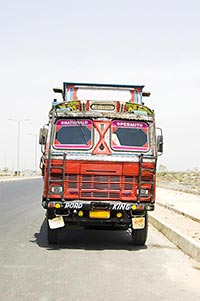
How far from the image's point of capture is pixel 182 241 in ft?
32.5

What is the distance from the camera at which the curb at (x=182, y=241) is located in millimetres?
8770

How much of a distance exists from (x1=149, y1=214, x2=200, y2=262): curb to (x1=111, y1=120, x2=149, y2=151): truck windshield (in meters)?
2.18

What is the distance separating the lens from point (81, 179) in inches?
376

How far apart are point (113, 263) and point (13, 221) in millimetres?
7012

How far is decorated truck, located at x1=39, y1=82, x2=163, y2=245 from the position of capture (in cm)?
945

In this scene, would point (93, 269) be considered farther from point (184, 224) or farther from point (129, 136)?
point (184, 224)

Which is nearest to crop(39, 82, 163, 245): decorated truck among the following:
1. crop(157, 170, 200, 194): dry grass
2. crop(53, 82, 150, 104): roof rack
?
crop(53, 82, 150, 104): roof rack

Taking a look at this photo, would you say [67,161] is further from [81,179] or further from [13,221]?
[13,221]

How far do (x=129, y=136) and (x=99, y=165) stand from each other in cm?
108

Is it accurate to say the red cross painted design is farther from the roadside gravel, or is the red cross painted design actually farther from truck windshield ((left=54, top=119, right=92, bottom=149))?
the roadside gravel

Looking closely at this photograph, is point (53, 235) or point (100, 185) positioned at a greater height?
point (100, 185)

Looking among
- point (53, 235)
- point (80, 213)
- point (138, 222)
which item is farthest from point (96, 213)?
point (53, 235)

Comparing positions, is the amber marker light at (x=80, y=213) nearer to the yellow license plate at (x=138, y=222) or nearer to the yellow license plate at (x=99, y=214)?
the yellow license plate at (x=99, y=214)

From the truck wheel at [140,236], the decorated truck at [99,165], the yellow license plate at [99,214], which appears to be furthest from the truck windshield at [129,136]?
the truck wheel at [140,236]
